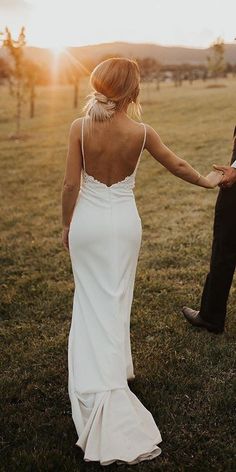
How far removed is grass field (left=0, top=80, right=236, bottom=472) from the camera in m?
4.35

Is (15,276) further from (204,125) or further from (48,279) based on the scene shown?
(204,125)

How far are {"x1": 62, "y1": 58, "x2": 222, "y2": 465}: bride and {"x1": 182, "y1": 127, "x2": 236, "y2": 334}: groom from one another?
4.54 ft

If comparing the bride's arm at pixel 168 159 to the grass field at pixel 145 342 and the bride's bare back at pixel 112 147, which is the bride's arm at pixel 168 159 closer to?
the bride's bare back at pixel 112 147

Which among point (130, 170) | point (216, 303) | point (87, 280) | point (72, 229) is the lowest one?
point (216, 303)

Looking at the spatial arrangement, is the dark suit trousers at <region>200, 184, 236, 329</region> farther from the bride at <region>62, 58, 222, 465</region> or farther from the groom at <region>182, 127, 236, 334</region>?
the bride at <region>62, 58, 222, 465</region>

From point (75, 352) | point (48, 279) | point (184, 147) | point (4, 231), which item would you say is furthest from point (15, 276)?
point (184, 147)

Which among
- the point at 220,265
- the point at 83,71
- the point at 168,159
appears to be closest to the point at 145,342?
the point at 220,265

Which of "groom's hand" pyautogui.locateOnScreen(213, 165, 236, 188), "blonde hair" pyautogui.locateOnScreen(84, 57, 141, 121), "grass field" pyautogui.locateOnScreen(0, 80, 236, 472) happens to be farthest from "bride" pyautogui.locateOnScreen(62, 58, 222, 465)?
"groom's hand" pyautogui.locateOnScreen(213, 165, 236, 188)

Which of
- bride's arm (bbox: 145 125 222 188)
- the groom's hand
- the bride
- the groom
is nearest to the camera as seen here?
the bride

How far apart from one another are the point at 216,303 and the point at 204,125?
23.3 m

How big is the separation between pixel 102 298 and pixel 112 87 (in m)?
1.71

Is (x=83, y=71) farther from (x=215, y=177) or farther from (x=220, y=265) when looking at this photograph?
(x=215, y=177)

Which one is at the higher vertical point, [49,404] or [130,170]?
[130,170]

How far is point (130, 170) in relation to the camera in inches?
176
